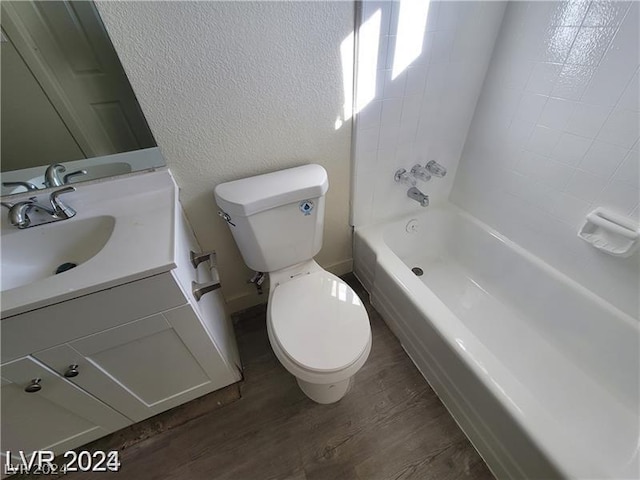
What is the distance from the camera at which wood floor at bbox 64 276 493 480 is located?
0.97 meters

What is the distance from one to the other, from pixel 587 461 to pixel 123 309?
122cm

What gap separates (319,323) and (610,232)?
1088mm

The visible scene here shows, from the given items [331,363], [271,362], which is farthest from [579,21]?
[271,362]

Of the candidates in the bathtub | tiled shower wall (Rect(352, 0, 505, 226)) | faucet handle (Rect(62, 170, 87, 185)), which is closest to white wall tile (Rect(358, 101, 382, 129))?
tiled shower wall (Rect(352, 0, 505, 226))

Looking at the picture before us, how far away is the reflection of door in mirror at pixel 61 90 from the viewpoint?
28.1 inches

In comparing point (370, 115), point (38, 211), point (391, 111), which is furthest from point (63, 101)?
point (391, 111)

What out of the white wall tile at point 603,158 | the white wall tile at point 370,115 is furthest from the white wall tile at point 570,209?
the white wall tile at point 370,115

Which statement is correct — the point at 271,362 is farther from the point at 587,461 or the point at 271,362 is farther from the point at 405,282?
the point at 587,461

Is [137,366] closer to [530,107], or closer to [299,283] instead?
[299,283]

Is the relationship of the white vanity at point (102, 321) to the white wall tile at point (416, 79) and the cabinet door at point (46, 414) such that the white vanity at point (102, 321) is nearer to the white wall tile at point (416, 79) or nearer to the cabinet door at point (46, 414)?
the cabinet door at point (46, 414)

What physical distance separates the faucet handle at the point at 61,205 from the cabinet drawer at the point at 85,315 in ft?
1.20

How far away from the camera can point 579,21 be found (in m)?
0.89

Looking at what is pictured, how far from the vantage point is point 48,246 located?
83cm

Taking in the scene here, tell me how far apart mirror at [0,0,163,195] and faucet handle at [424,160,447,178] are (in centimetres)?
119
